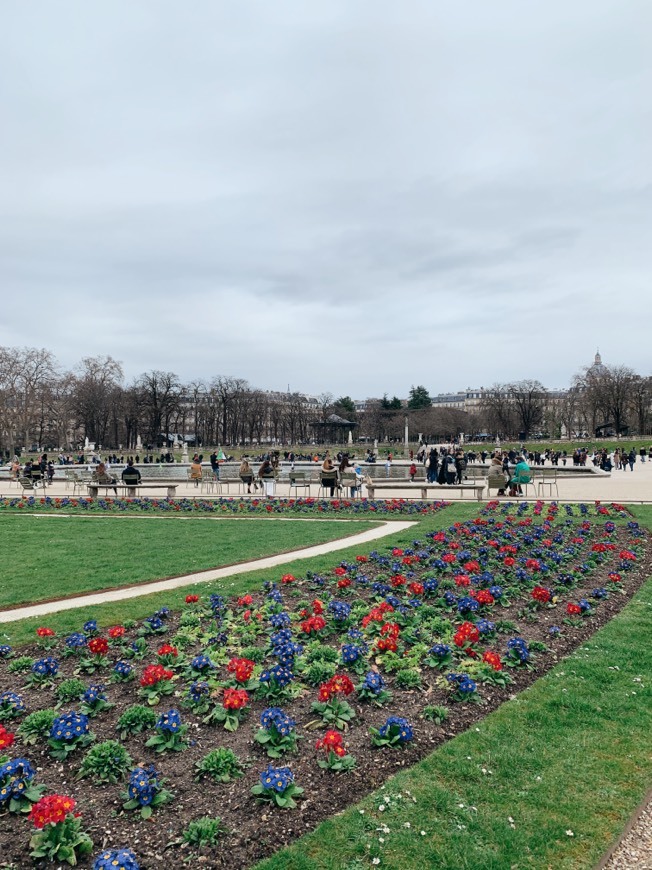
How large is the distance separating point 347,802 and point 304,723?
1.02 meters

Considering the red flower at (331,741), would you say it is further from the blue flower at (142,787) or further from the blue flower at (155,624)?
the blue flower at (155,624)

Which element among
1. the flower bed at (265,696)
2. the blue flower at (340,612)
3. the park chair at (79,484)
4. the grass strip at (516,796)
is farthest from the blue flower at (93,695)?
the park chair at (79,484)

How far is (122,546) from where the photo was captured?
12664mm

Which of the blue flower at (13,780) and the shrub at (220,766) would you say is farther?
the shrub at (220,766)

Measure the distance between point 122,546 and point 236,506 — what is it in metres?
7.28

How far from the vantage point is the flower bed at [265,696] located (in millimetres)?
3641

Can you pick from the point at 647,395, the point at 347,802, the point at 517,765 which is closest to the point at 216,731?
the point at 347,802

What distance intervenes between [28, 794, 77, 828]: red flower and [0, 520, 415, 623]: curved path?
480cm

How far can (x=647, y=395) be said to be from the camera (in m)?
101

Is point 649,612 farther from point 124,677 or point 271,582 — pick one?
point 124,677

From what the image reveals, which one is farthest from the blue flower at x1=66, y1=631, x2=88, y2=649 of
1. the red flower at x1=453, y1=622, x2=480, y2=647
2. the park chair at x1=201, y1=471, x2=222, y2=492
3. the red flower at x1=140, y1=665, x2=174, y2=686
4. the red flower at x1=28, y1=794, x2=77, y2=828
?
the park chair at x1=201, y1=471, x2=222, y2=492

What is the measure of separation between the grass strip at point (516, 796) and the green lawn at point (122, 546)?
6362 millimetres

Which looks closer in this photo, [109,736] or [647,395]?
[109,736]

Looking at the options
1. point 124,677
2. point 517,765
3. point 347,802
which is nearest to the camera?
point 347,802
